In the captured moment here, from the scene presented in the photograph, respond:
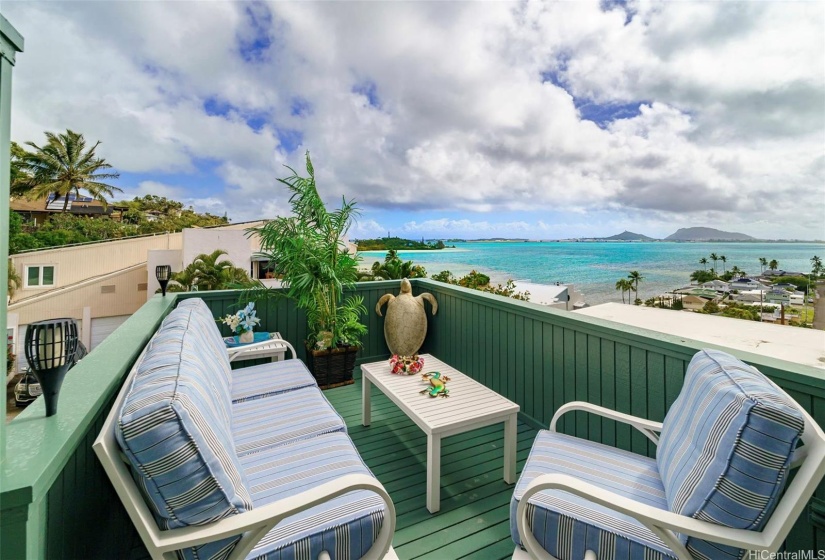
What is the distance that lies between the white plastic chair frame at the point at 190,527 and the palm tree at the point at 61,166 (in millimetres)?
31662

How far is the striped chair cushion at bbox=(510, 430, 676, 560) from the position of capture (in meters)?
1.18

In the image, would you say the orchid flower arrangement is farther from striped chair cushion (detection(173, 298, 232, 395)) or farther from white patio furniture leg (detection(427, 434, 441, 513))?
white patio furniture leg (detection(427, 434, 441, 513))

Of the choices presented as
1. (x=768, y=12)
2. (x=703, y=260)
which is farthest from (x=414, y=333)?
(x=703, y=260)

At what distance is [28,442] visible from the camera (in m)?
0.88

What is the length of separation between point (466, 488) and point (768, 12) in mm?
5915

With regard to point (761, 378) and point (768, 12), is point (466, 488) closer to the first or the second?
point (761, 378)

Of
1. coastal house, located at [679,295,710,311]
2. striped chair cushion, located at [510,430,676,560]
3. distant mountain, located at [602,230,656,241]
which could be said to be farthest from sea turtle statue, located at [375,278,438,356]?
→ distant mountain, located at [602,230,656,241]

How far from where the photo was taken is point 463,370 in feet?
12.0

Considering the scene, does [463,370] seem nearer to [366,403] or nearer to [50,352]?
[366,403]

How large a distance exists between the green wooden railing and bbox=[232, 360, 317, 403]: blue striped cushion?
2.11 ft

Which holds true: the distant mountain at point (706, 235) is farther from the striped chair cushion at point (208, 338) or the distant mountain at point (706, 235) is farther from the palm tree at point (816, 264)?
the striped chair cushion at point (208, 338)

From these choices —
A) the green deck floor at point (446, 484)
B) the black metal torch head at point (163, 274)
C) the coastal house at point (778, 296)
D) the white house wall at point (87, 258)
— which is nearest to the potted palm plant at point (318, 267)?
the green deck floor at point (446, 484)

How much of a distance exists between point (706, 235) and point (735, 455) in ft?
41.5

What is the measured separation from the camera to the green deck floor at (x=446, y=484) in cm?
173
